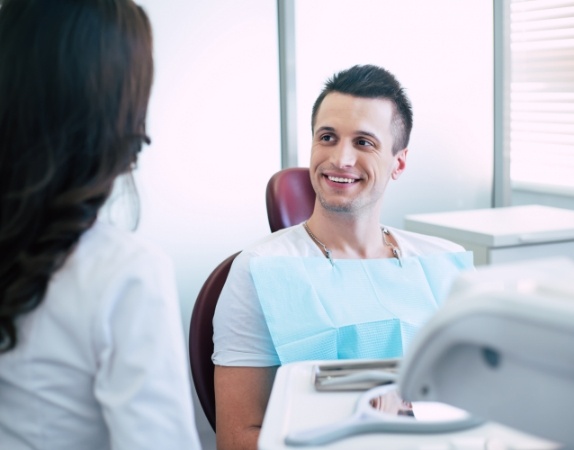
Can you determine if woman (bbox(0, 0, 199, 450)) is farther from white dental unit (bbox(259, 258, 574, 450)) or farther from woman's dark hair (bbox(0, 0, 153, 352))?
white dental unit (bbox(259, 258, 574, 450))

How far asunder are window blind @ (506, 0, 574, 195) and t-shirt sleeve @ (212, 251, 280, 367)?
1633mm

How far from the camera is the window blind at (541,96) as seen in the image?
2.68 meters

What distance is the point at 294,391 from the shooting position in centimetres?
96

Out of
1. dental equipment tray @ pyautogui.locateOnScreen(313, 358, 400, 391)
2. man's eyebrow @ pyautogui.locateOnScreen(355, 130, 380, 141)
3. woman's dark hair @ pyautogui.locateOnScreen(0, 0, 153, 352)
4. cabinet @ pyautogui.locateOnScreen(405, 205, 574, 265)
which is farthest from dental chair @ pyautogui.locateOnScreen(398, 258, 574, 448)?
cabinet @ pyautogui.locateOnScreen(405, 205, 574, 265)

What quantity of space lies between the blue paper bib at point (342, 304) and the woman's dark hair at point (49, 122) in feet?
1.95

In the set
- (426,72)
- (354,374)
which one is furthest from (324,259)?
(426,72)

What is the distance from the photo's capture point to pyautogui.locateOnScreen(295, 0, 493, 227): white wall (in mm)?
2469

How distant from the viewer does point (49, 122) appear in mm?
858

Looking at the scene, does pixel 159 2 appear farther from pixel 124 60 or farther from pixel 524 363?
pixel 524 363

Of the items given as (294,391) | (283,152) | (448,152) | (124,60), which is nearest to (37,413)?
(294,391)

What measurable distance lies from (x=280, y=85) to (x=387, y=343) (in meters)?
Result: 1.18

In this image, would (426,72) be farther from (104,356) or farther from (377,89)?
(104,356)

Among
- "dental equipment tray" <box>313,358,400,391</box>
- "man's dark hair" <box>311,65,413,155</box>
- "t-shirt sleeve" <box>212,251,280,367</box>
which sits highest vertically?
"man's dark hair" <box>311,65,413,155</box>

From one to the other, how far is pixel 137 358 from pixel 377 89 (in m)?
0.99
